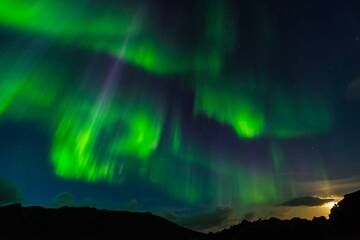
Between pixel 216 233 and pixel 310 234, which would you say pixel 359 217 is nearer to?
pixel 310 234

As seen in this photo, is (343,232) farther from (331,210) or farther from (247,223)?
(247,223)

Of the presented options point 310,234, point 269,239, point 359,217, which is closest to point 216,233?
point 269,239

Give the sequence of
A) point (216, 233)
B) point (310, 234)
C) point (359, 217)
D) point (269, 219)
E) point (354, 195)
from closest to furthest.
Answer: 1. point (359, 217)
2. point (354, 195)
3. point (310, 234)
4. point (269, 219)
5. point (216, 233)

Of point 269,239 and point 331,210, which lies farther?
point 269,239

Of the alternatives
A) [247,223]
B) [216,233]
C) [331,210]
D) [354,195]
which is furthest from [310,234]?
[216,233]

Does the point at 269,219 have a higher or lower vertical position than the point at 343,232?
lower

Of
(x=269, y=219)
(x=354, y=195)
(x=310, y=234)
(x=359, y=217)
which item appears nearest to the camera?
(x=359, y=217)

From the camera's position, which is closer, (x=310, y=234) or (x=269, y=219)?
(x=310, y=234)

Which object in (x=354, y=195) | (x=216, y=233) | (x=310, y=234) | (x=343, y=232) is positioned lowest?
(x=216, y=233)

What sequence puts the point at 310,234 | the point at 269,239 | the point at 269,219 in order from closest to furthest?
the point at 310,234 → the point at 269,239 → the point at 269,219

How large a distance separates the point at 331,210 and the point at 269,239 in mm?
32752

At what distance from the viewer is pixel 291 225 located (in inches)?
6501

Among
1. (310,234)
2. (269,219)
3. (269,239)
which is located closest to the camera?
(310,234)

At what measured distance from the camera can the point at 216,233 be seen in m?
192
